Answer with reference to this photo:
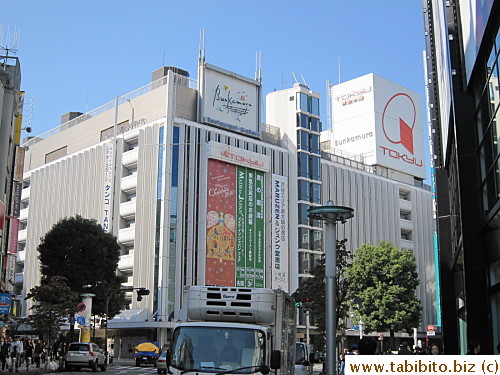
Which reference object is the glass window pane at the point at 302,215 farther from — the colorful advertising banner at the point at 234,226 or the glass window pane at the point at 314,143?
the glass window pane at the point at 314,143

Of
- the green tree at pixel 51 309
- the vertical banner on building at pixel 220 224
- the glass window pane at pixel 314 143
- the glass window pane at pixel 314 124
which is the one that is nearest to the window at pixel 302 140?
the glass window pane at pixel 314 143

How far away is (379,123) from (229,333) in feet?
259

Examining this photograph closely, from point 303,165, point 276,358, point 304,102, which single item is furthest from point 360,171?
point 276,358

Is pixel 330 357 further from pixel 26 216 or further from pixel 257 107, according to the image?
pixel 26 216

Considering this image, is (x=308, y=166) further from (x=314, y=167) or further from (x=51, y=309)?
(x=51, y=309)

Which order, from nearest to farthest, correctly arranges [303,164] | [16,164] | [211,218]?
[16,164]
[211,218]
[303,164]

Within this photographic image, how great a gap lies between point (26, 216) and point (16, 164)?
47.1 metres

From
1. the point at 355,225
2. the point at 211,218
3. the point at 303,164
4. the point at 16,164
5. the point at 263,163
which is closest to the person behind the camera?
the point at 16,164

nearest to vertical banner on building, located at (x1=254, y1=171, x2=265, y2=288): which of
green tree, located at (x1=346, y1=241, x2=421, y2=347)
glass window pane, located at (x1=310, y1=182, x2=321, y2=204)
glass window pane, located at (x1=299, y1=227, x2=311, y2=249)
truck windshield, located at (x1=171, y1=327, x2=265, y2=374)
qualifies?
glass window pane, located at (x1=299, y1=227, x2=311, y2=249)

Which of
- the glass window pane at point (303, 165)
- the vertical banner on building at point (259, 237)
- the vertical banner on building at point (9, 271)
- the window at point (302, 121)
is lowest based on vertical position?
the vertical banner on building at point (9, 271)

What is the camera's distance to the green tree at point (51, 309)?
113ft

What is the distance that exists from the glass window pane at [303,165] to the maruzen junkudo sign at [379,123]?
1434cm

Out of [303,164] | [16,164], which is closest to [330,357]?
[16,164]

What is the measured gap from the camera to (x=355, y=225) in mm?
82438
